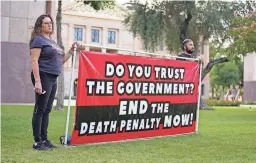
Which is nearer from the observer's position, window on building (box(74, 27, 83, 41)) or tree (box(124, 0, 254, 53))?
tree (box(124, 0, 254, 53))

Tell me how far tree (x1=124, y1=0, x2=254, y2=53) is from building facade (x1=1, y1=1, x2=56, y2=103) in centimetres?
560

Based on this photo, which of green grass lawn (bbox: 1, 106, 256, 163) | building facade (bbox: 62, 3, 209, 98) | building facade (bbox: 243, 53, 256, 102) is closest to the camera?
green grass lawn (bbox: 1, 106, 256, 163)

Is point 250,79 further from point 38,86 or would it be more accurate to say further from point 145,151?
point 38,86

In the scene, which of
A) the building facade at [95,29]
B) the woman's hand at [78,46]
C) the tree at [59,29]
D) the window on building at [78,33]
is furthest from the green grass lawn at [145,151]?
the window on building at [78,33]

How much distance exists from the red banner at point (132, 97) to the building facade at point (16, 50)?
1499 cm

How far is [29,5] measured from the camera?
22.9m

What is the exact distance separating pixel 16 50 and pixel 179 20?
843 centimetres

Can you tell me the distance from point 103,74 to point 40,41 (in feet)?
3.87

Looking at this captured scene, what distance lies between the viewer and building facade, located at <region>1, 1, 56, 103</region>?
22.2 metres

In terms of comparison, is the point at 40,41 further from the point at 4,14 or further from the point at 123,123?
the point at 4,14

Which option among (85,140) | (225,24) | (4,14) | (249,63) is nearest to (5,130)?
(85,140)

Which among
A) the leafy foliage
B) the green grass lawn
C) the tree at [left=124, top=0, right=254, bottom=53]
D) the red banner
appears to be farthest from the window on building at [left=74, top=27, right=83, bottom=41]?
the green grass lawn

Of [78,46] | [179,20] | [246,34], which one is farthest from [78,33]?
[78,46]

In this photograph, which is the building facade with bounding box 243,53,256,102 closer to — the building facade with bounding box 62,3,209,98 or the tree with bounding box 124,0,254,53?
the tree with bounding box 124,0,254,53
